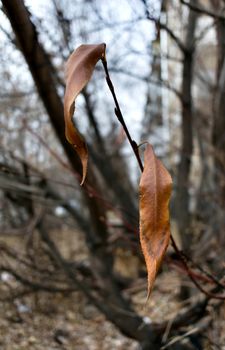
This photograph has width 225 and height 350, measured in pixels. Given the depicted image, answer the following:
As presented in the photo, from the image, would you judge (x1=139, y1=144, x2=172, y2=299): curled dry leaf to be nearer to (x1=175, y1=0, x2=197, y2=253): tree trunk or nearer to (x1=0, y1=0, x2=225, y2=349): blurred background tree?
(x1=0, y1=0, x2=225, y2=349): blurred background tree

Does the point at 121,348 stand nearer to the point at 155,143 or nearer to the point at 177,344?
the point at 177,344

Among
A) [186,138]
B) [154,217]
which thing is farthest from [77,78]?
[186,138]

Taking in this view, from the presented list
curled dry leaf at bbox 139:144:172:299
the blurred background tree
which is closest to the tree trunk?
the blurred background tree

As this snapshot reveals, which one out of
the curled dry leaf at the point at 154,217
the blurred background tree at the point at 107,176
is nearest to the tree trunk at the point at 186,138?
the blurred background tree at the point at 107,176

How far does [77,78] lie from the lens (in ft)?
2.40

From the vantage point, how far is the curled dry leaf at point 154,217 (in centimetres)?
73

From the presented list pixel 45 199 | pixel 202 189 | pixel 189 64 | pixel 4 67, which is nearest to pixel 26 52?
pixel 4 67

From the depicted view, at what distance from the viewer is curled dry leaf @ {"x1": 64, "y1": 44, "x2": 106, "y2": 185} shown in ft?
2.36

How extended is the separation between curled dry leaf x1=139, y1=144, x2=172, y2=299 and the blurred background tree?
632 millimetres

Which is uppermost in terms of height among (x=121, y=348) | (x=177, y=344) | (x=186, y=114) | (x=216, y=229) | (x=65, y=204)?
(x=186, y=114)

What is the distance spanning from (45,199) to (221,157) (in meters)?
1.18

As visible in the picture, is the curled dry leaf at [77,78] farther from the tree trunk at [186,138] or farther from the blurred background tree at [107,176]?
the tree trunk at [186,138]

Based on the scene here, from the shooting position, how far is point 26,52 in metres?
1.55

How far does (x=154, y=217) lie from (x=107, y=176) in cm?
311
